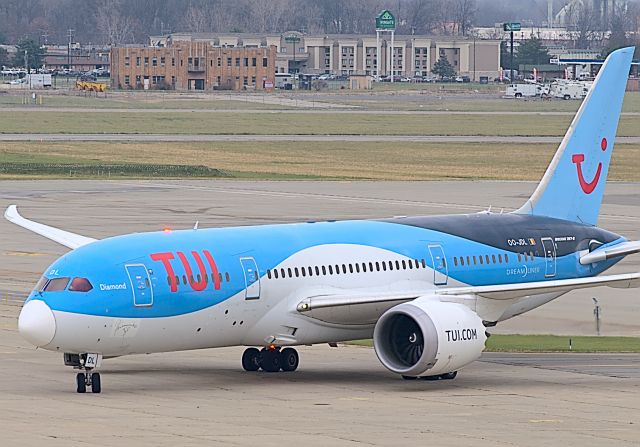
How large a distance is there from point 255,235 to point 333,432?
888 cm

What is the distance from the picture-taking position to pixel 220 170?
10944cm

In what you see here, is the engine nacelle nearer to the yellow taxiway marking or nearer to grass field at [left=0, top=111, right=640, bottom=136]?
the yellow taxiway marking

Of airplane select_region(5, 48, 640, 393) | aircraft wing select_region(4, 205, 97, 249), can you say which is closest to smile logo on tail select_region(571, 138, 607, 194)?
airplane select_region(5, 48, 640, 393)

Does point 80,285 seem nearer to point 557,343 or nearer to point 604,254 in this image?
point 604,254

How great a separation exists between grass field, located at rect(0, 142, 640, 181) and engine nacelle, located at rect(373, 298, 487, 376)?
228 feet

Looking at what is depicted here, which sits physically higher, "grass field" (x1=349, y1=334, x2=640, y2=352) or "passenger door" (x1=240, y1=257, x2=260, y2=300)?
"passenger door" (x1=240, y1=257, x2=260, y2=300)

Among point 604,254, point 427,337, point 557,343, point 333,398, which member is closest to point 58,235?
point 333,398

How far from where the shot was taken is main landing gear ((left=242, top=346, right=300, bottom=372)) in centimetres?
3759

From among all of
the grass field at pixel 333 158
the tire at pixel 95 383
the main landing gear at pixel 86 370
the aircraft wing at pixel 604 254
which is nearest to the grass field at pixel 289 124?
the grass field at pixel 333 158

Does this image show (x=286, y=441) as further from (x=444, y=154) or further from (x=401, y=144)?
(x=401, y=144)

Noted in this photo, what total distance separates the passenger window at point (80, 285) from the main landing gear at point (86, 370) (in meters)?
1.60

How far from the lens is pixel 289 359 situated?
37.7m

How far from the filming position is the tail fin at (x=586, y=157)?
4331 centimetres

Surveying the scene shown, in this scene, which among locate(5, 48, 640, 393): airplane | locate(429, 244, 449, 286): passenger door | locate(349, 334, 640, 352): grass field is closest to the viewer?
locate(5, 48, 640, 393): airplane
